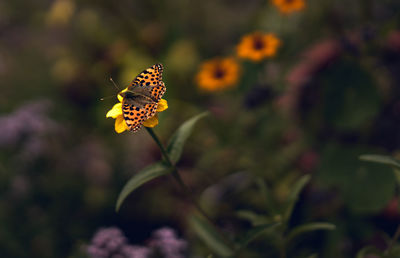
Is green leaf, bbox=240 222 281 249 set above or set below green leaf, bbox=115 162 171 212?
below

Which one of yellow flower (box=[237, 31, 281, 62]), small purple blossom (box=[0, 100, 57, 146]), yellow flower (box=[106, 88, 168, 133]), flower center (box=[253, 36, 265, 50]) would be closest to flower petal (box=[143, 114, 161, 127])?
yellow flower (box=[106, 88, 168, 133])

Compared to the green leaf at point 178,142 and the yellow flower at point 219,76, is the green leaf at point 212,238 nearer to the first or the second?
the green leaf at point 178,142

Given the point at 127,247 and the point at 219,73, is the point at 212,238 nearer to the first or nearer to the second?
the point at 127,247

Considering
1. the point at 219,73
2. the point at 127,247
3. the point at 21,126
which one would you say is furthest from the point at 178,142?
the point at 21,126

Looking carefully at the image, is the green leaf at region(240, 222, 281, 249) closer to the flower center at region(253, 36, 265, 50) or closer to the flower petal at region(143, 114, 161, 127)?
the flower petal at region(143, 114, 161, 127)

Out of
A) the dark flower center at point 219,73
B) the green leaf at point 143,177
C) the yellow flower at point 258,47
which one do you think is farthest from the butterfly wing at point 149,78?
the dark flower center at point 219,73

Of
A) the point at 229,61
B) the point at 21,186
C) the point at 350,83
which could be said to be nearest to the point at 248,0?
the point at 229,61

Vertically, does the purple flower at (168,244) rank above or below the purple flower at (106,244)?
below
